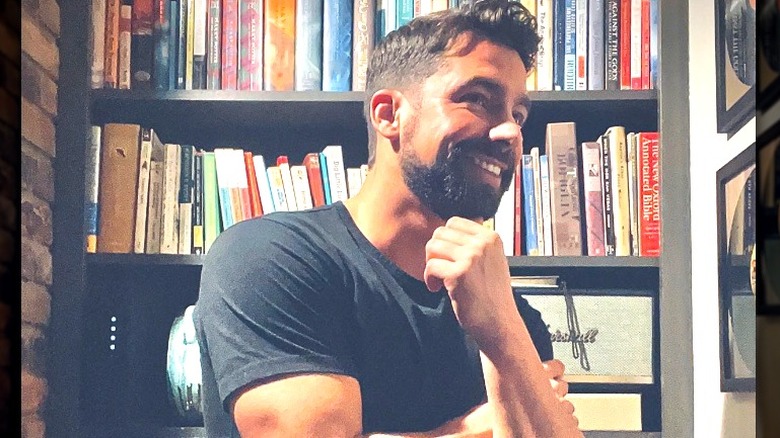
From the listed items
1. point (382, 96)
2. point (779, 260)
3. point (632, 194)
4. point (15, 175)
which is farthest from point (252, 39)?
point (779, 260)

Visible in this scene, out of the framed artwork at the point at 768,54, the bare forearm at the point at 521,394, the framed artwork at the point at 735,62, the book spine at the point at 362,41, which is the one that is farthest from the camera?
the book spine at the point at 362,41

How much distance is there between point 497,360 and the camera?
186 cm

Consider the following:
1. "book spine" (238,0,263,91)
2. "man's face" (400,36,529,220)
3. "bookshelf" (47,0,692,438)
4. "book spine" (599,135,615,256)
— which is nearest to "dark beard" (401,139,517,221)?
"man's face" (400,36,529,220)

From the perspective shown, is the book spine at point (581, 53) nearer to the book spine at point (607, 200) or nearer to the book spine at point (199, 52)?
the book spine at point (607, 200)

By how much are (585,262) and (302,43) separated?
0.66m

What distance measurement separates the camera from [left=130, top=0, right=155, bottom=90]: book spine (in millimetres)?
1954

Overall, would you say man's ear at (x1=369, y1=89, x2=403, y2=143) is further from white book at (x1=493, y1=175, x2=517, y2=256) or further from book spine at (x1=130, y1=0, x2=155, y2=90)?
book spine at (x1=130, y1=0, x2=155, y2=90)

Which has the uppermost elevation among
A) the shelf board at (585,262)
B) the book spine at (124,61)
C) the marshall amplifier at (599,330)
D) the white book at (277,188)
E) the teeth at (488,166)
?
the book spine at (124,61)

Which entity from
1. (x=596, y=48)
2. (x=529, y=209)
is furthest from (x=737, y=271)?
(x=596, y=48)

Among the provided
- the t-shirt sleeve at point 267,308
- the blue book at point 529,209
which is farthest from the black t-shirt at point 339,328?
the blue book at point 529,209

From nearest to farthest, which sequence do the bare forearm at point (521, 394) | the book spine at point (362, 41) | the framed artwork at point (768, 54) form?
the framed artwork at point (768, 54) → the bare forearm at point (521, 394) → the book spine at point (362, 41)

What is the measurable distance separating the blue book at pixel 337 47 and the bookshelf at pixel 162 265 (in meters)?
0.03

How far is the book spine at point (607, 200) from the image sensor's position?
1913 mm

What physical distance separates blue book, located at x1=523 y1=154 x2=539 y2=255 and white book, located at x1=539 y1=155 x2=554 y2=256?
16 millimetres
